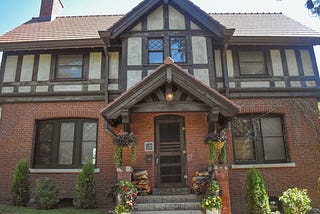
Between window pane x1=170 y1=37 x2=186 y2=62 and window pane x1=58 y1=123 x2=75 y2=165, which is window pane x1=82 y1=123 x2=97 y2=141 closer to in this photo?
window pane x1=58 y1=123 x2=75 y2=165

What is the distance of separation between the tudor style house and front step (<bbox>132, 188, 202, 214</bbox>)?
0.65m

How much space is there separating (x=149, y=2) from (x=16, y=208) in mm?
8339

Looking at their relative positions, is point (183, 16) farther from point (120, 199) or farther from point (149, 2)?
point (120, 199)

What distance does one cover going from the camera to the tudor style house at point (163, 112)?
9.29 meters

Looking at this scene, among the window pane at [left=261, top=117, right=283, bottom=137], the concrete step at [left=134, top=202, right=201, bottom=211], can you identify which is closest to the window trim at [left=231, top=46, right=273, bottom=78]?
the window pane at [left=261, top=117, right=283, bottom=137]

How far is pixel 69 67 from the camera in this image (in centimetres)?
1066

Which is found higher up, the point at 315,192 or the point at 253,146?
the point at 253,146

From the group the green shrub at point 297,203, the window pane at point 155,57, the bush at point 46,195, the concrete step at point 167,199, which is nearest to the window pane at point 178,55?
the window pane at point 155,57

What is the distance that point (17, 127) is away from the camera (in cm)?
999

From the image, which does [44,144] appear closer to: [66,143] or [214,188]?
[66,143]

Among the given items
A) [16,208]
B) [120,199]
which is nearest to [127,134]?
[120,199]

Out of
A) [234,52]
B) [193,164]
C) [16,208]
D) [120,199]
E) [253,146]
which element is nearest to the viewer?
[120,199]

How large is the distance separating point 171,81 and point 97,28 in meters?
5.75

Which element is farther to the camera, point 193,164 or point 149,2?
point 149,2
